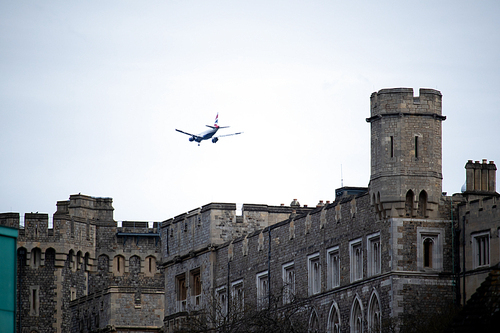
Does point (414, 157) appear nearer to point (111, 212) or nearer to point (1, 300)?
point (1, 300)

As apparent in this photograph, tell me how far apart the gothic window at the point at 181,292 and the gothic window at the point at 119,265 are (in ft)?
87.7

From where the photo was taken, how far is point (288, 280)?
55.8 meters

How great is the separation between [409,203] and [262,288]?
477 inches

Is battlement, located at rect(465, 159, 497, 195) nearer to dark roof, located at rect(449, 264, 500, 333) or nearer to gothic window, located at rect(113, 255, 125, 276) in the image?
dark roof, located at rect(449, 264, 500, 333)

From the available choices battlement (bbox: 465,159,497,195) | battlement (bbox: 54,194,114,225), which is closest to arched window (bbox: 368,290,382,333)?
battlement (bbox: 465,159,497,195)

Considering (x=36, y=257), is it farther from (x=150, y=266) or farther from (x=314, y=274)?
(x=314, y=274)

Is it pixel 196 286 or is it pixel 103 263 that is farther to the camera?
pixel 103 263

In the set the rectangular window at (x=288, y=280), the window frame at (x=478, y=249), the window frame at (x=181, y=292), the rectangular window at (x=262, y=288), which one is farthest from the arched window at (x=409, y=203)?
the window frame at (x=181, y=292)

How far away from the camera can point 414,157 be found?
4741 centimetres

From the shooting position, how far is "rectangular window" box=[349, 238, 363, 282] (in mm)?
49856

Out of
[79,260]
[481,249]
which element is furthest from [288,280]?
[79,260]

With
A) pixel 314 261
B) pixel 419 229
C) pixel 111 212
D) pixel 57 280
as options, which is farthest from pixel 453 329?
pixel 111 212

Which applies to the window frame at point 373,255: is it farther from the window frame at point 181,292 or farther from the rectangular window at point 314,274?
the window frame at point 181,292

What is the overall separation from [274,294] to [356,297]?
6.91 metres
